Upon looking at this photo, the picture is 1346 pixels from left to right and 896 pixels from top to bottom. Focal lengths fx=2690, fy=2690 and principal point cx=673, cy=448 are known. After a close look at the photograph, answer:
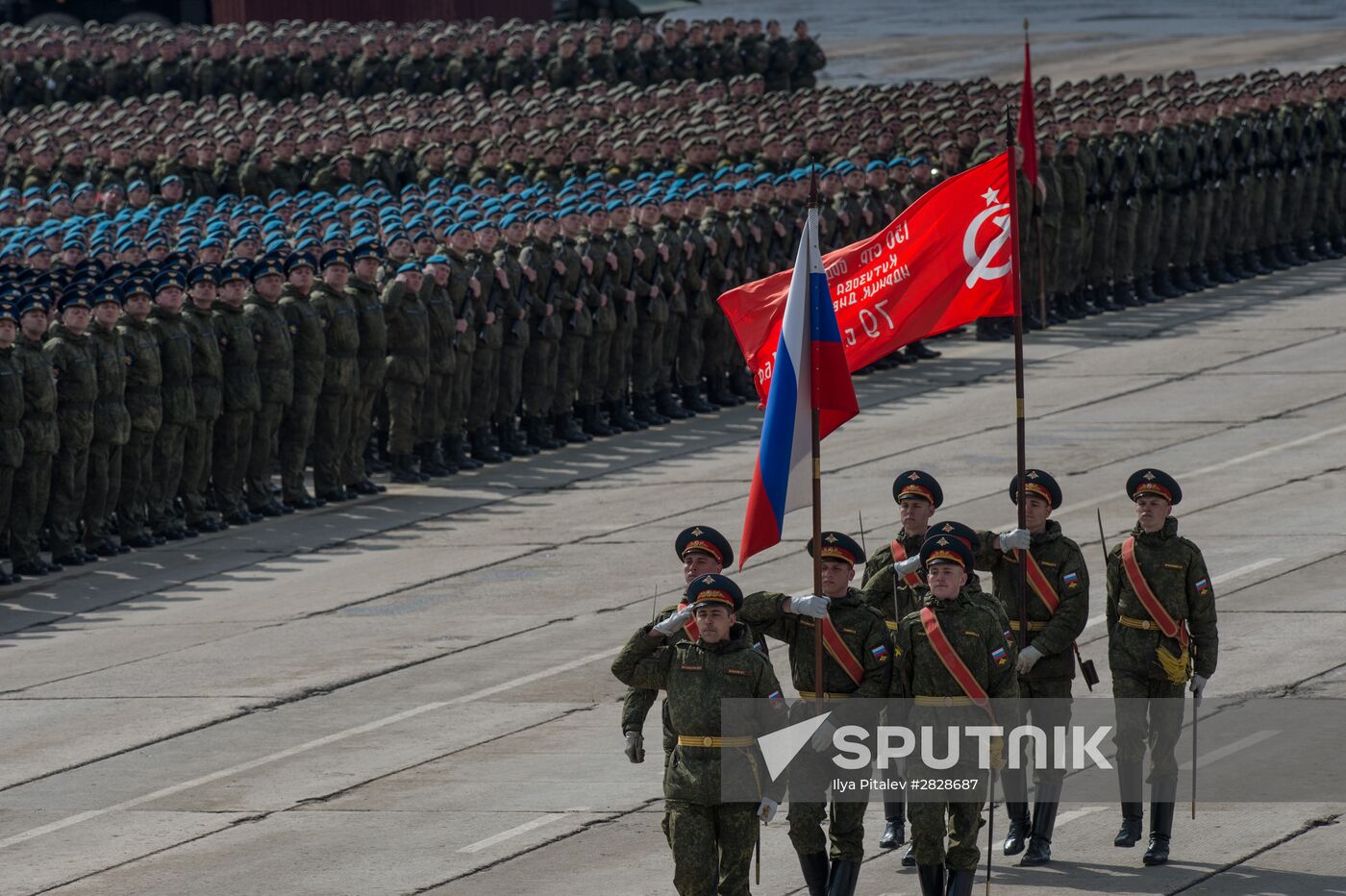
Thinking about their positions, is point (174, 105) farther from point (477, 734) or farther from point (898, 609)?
point (898, 609)

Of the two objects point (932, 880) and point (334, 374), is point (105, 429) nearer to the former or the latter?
point (334, 374)

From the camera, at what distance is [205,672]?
644 inches

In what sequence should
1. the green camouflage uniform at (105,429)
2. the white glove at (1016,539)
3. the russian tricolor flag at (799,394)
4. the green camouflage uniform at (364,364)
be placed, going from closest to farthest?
the russian tricolor flag at (799,394) < the white glove at (1016,539) < the green camouflage uniform at (105,429) < the green camouflage uniform at (364,364)

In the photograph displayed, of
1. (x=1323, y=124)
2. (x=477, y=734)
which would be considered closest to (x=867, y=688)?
(x=477, y=734)

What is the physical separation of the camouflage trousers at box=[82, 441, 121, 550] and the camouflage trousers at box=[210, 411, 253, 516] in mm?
1172

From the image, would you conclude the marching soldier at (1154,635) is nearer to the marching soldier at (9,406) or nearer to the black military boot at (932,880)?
the black military boot at (932,880)

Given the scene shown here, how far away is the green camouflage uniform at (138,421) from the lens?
794 inches

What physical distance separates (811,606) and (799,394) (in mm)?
1116

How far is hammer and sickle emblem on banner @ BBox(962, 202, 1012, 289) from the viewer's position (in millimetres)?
12055

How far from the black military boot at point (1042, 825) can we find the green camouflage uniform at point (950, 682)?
33.3 inches

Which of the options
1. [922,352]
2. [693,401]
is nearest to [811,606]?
[693,401]

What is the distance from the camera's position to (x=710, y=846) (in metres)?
10.4

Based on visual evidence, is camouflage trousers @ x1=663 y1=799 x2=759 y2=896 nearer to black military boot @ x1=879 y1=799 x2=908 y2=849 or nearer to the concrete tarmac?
the concrete tarmac

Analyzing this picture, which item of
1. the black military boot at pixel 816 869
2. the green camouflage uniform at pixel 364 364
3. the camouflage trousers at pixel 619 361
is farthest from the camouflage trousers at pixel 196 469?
the black military boot at pixel 816 869
